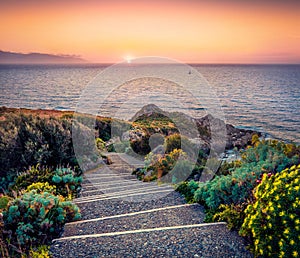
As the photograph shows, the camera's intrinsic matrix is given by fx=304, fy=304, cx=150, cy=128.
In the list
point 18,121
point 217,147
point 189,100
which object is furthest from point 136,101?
point 18,121

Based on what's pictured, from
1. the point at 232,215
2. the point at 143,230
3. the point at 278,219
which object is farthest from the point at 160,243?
the point at 278,219

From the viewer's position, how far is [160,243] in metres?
4.23

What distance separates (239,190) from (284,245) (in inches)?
65.8

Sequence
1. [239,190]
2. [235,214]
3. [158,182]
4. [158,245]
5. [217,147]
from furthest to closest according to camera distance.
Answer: [217,147] → [158,182] → [239,190] → [235,214] → [158,245]

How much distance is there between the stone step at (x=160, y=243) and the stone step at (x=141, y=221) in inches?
9.6

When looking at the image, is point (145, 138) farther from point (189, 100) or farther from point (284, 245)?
point (189, 100)

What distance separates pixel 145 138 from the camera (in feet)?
50.7

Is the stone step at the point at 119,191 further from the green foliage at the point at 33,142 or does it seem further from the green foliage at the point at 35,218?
the green foliage at the point at 33,142

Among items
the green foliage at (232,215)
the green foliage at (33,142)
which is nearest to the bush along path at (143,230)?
the green foliage at (232,215)

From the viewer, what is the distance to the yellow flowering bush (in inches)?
135

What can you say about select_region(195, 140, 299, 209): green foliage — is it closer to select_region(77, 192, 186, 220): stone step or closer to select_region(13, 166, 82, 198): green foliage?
select_region(77, 192, 186, 220): stone step

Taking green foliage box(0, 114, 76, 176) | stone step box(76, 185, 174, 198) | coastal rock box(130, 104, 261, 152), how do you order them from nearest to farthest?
stone step box(76, 185, 174, 198), green foliage box(0, 114, 76, 176), coastal rock box(130, 104, 261, 152)

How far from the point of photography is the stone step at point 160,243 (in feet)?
13.1

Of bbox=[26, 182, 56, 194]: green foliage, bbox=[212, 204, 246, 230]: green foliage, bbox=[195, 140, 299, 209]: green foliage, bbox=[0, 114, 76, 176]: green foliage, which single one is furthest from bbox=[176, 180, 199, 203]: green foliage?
bbox=[0, 114, 76, 176]: green foliage
